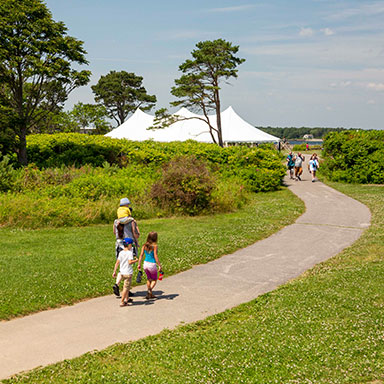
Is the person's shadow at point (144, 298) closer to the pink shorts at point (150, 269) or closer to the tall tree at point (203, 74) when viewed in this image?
the pink shorts at point (150, 269)

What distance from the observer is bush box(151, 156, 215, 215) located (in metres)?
16.1

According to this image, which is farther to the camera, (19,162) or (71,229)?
(19,162)

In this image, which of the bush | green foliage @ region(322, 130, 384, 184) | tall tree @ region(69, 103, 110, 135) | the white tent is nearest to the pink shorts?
the bush

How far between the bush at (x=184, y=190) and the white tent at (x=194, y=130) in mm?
23062

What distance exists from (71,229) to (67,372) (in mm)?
8616

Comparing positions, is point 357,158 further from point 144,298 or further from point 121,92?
point 121,92

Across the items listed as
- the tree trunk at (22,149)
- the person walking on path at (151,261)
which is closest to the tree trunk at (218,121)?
the tree trunk at (22,149)

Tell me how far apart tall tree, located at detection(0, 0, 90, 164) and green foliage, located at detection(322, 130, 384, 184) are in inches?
637

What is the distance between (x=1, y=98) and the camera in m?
22.2

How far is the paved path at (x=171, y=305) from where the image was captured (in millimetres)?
6004

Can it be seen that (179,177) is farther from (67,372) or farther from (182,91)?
(182,91)

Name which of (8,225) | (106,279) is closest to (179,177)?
(8,225)

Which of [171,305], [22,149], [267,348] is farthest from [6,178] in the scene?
[267,348]

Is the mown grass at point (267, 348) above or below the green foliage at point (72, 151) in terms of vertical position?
below
